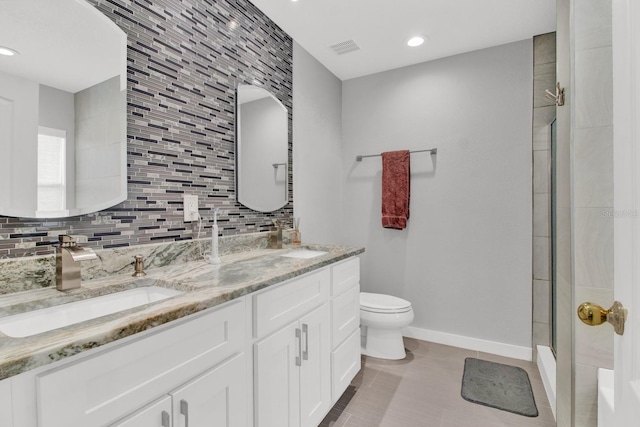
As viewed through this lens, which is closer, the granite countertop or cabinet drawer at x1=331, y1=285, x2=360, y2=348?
the granite countertop

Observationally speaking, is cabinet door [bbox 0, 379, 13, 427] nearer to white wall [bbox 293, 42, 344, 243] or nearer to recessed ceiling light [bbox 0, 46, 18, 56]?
recessed ceiling light [bbox 0, 46, 18, 56]

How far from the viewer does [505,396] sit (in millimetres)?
1973

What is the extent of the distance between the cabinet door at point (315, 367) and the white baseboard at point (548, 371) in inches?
52.5

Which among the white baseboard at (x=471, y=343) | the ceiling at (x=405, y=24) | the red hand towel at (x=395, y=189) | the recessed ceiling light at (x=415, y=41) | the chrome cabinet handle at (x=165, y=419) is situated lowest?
the white baseboard at (x=471, y=343)

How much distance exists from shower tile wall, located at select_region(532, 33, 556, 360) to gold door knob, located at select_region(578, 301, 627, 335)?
197 cm

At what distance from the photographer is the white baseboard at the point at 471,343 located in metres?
2.47

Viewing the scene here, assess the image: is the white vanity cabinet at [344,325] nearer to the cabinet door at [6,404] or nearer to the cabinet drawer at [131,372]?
the cabinet drawer at [131,372]

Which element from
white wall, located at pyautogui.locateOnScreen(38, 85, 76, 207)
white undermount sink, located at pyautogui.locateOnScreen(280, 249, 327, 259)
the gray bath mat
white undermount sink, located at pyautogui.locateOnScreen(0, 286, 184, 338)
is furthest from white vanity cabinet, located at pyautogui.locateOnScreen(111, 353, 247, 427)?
the gray bath mat

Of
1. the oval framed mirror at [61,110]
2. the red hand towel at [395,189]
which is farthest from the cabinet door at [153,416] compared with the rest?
the red hand towel at [395,189]

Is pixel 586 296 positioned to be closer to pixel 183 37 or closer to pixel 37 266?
pixel 37 266

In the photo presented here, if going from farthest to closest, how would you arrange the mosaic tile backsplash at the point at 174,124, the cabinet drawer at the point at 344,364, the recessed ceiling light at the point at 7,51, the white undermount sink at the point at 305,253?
the white undermount sink at the point at 305,253
the cabinet drawer at the point at 344,364
the mosaic tile backsplash at the point at 174,124
the recessed ceiling light at the point at 7,51

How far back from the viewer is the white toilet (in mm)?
2350

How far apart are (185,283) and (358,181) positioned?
2.24 m

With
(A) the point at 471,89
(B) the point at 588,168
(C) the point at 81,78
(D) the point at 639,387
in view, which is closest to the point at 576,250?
(B) the point at 588,168
